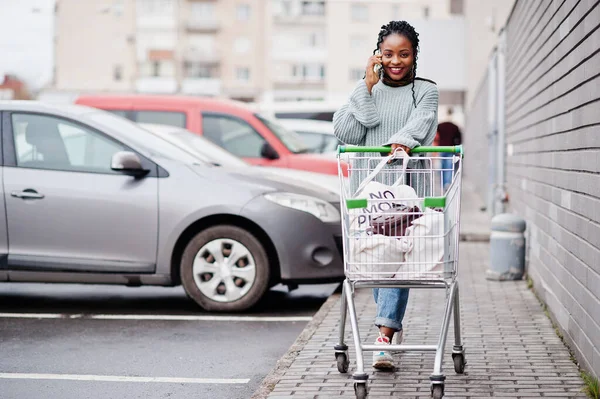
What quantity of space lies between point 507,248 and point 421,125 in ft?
14.8

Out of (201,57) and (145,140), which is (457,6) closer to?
(145,140)

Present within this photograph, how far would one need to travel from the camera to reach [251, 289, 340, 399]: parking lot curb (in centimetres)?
544

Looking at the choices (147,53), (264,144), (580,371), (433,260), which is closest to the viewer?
(433,260)

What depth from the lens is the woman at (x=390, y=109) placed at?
5.72 m

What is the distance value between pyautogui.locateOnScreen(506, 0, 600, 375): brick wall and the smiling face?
94 centimetres

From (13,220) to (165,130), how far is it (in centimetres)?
209

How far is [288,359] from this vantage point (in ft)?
20.4

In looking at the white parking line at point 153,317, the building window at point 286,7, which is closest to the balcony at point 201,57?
the building window at point 286,7

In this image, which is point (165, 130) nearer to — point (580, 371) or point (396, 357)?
point (396, 357)

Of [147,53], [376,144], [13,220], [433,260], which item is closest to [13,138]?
[13,220]

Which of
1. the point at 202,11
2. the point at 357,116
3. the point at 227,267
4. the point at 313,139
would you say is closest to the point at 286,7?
the point at 202,11

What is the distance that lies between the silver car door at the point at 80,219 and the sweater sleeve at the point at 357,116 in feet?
10.1

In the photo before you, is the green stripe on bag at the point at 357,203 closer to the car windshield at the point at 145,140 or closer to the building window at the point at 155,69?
the car windshield at the point at 145,140

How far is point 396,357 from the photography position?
20.6ft
